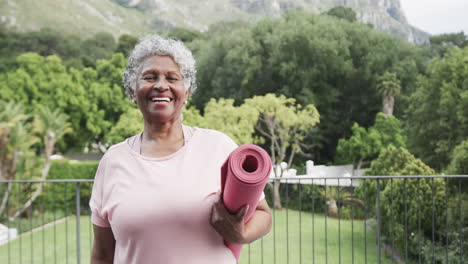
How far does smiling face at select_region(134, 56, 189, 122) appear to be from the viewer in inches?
38.3

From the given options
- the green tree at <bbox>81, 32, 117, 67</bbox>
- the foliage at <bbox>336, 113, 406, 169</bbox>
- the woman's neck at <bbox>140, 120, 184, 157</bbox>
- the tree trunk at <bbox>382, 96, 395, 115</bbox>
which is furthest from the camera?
Answer: the green tree at <bbox>81, 32, 117, 67</bbox>

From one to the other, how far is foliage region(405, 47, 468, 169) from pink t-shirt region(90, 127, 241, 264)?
1226cm

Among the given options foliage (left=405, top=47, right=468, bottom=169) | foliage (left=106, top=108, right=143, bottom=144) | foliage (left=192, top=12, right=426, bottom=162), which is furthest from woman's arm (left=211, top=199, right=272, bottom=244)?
foliage (left=192, top=12, right=426, bottom=162)

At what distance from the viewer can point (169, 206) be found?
0.88 m

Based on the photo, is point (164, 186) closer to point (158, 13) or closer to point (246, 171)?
point (246, 171)

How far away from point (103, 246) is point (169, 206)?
28cm

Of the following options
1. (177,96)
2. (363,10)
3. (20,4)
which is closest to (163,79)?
(177,96)

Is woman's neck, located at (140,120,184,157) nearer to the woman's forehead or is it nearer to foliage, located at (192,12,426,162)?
the woman's forehead

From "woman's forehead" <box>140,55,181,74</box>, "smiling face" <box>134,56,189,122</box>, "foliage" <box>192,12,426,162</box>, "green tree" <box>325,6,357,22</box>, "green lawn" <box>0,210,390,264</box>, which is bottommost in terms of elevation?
"green lawn" <box>0,210,390,264</box>

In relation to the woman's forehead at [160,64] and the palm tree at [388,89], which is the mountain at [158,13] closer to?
the palm tree at [388,89]

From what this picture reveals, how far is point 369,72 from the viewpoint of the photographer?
62.2 feet

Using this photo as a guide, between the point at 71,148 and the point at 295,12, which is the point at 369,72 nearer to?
the point at 295,12

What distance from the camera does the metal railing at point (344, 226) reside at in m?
3.37

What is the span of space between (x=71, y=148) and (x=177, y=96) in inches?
765
